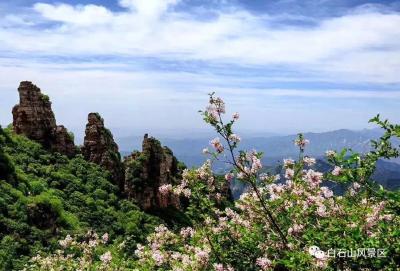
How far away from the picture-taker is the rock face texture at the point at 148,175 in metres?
87.8

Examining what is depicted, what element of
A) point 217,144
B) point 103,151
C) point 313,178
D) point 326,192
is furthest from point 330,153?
point 103,151

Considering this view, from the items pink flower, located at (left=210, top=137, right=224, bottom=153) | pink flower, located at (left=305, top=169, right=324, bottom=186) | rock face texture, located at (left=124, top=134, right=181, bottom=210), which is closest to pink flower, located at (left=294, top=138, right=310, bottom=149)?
pink flower, located at (left=305, top=169, right=324, bottom=186)

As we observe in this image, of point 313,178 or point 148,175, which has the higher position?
point 313,178

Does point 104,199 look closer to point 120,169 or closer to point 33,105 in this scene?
point 120,169

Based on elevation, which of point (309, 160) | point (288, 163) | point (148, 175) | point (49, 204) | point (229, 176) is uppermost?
point (309, 160)

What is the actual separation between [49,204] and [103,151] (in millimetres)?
23693

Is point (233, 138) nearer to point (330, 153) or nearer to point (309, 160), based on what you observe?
point (330, 153)

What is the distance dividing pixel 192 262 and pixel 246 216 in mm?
2683

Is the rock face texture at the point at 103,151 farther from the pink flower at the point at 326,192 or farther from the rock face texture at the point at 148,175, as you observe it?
the pink flower at the point at 326,192

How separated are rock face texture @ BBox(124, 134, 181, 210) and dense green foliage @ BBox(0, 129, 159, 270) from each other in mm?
3222

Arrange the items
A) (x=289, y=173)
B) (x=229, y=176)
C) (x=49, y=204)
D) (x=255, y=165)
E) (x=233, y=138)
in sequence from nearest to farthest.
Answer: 1. (x=233, y=138)
2. (x=255, y=165)
3. (x=229, y=176)
4. (x=289, y=173)
5. (x=49, y=204)

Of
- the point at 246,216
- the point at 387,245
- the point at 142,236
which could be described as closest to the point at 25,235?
the point at 142,236

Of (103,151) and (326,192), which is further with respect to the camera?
(103,151)

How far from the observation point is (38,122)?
83375 mm
